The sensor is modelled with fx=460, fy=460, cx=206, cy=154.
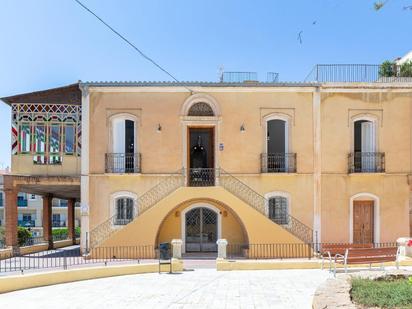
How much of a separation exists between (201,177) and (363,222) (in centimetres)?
756

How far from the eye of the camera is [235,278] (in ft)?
46.9

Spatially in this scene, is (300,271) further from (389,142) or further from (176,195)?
(389,142)

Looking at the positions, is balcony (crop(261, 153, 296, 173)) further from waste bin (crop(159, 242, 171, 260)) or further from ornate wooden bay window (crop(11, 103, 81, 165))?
ornate wooden bay window (crop(11, 103, 81, 165))

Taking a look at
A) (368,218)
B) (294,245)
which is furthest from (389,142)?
(294,245)

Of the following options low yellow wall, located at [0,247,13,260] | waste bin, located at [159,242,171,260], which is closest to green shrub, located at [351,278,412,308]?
waste bin, located at [159,242,171,260]

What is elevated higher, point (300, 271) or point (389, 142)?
point (389, 142)

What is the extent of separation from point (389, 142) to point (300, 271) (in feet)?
27.5

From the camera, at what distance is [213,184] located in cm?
2005

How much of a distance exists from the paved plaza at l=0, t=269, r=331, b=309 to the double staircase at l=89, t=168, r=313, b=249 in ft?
16.1

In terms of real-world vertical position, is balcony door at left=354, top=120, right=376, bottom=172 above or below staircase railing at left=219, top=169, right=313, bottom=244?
above

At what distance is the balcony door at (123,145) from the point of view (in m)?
20.2

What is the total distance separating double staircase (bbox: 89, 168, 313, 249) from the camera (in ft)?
64.8

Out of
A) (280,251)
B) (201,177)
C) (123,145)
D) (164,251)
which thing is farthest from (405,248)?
(123,145)

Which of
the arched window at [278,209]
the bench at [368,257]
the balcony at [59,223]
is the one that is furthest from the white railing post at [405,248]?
the balcony at [59,223]
